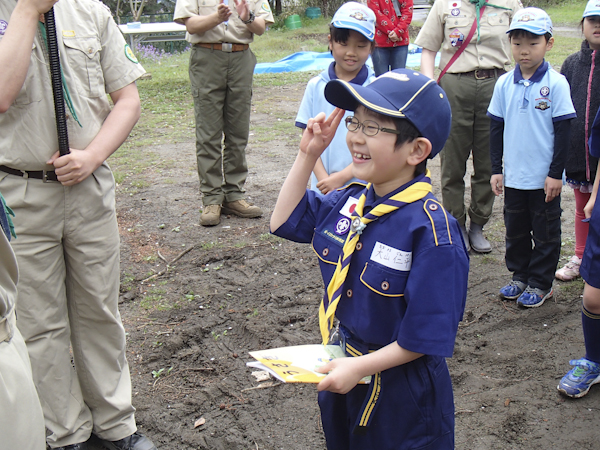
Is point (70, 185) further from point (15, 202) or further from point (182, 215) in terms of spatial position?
point (182, 215)

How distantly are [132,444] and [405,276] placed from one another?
1804 millimetres

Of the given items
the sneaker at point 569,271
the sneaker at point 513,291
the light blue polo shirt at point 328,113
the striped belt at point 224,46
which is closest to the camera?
the light blue polo shirt at point 328,113

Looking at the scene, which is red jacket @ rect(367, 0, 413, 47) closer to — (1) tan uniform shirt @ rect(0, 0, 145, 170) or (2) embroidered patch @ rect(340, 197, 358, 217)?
(1) tan uniform shirt @ rect(0, 0, 145, 170)

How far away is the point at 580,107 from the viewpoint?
4074mm

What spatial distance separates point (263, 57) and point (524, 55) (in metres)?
12.2

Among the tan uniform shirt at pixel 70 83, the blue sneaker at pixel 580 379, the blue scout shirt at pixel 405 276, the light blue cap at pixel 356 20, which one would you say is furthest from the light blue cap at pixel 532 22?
the tan uniform shirt at pixel 70 83

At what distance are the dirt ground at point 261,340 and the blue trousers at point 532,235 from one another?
235mm

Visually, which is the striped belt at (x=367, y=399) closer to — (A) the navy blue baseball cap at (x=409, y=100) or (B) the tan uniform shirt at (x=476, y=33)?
(A) the navy blue baseball cap at (x=409, y=100)

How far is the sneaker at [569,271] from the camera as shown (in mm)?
4461

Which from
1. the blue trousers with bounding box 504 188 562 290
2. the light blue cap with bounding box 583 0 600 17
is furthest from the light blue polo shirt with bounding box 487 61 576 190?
the light blue cap with bounding box 583 0 600 17

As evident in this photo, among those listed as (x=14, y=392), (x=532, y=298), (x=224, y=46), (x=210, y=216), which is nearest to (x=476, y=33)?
(x=532, y=298)

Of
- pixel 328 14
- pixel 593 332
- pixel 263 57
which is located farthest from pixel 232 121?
pixel 328 14

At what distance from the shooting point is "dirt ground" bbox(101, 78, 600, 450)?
302 centimetres

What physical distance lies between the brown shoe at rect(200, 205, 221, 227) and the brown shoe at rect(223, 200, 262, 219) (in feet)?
0.61
